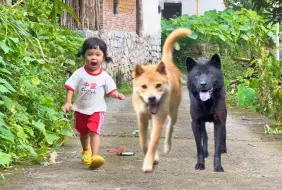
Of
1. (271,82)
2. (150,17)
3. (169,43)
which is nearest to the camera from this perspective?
(169,43)

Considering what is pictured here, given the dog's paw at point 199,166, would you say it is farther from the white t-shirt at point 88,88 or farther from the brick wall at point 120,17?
the brick wall at point 120,17

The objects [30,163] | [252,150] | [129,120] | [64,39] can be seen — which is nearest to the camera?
[30,163]

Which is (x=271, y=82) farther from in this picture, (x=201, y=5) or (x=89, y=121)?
(x=201, y=5)

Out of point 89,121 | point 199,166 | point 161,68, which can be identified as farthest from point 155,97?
point 89,121

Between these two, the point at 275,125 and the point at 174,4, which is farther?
the point at 174,4

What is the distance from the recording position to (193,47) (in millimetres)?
21625

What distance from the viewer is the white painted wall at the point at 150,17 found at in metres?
23.6

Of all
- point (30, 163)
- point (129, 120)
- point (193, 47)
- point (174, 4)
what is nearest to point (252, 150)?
point (129, 120)

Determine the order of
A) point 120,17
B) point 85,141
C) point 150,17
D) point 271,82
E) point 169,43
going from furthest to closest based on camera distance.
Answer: point 150,17
point 120,17
point 271,82
point 85,141
point 169,43

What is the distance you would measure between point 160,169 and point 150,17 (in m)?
17.1

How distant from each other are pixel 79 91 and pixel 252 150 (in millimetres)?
4217

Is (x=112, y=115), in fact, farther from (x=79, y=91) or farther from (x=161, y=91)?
(x=161, y=91)

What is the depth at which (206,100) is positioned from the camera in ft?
11.9

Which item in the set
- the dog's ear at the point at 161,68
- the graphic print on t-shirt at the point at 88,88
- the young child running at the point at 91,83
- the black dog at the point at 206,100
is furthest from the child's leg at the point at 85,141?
the dog's ear at the point at 161,68
